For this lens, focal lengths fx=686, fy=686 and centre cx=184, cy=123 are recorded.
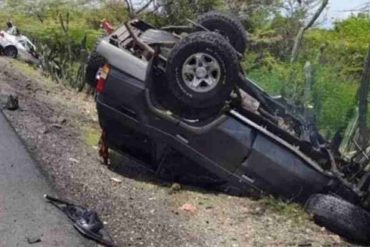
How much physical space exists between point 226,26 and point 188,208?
298 cm

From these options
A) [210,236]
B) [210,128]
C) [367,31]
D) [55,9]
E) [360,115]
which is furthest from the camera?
[55,9]

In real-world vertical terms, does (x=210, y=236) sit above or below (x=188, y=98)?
below

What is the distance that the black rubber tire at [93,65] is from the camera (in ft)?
25.6

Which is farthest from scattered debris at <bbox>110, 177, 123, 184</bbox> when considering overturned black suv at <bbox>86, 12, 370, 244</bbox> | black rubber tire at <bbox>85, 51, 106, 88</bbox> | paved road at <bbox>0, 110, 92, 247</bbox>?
black rubber tire at <bbox>85, 51, 106, 88</bbox>

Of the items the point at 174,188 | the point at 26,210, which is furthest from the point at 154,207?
the point at 26,210

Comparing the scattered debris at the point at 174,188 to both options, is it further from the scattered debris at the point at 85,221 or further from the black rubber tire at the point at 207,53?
the scattered debris at the point at 85,221

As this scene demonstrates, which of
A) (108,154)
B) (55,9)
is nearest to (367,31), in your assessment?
(55,9)

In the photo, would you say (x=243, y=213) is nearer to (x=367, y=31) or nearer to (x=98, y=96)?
(x=98, y=96)

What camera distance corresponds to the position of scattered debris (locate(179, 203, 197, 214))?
257 inches

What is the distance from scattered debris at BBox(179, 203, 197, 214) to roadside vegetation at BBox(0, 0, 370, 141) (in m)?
4.90

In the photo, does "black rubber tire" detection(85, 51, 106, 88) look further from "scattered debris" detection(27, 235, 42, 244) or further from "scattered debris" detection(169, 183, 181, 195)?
"scattered debris" detection(27, 235, 42, 244)

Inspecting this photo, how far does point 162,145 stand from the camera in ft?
23.7

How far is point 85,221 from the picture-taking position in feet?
17.8

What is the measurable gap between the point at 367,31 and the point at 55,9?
14.8 metres
